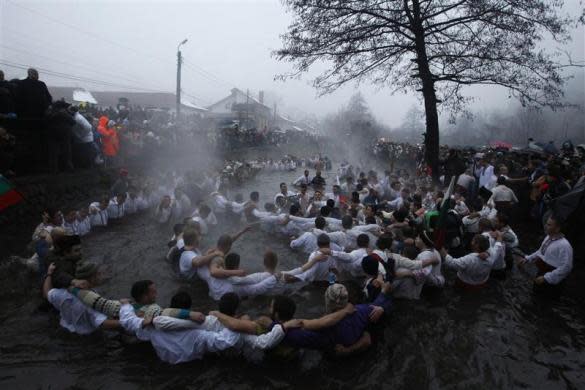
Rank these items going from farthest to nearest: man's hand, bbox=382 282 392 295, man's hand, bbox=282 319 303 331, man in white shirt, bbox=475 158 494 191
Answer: man in white shirt, bbox=475 158 494 191 → man's hand, bbox=382 282 392 295 → man's hand, bbox=282 319 303 331

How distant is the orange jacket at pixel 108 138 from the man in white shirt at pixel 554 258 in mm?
12214

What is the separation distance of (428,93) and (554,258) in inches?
290

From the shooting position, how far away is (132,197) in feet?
35.0

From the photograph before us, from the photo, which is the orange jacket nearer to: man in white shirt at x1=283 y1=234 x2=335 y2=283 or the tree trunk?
man in white shirt at x1=283 y1=234 x2=335 y2=283

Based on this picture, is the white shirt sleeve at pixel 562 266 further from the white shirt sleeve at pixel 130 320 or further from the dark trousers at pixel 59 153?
the dark trousers at pixel 59 153

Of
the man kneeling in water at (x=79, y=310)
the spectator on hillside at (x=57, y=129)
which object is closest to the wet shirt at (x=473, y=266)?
→ the man kneeling in water at (x=79, y=310)

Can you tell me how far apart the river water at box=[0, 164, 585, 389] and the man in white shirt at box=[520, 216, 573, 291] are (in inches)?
22.2

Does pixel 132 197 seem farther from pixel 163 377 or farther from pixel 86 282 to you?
pixel 163 377

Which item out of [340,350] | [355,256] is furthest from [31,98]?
[340,350]

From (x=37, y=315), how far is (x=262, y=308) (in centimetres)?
315

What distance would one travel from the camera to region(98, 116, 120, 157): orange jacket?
40.0ft


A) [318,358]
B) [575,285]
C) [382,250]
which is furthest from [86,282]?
[575,285]

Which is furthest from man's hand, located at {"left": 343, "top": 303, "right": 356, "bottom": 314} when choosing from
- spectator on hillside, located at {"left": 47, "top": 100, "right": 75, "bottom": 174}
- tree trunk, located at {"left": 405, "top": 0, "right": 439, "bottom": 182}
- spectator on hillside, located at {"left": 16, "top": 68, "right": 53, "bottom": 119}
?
tree trunk, located at {"left": 405, "top": 0, "right": 439, "bottom": 182}

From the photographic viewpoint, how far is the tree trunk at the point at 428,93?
1118 centimetres
